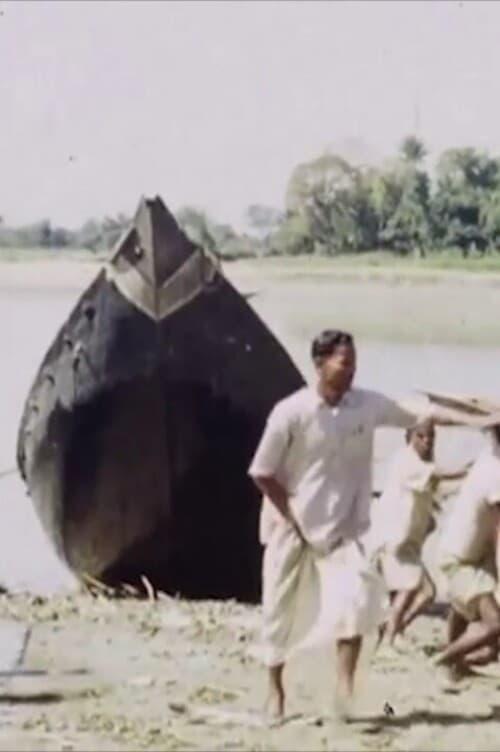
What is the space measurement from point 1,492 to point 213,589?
1027 millimetres

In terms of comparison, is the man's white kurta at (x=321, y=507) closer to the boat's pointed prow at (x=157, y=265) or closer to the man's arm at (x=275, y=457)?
the man's arm at (x=275, y=457)

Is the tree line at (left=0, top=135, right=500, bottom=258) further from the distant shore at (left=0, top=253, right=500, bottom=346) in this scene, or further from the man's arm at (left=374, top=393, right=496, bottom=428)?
the man's arm at (left=374, top=393, right=496, bottom=428)

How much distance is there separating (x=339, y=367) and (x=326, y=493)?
412 millimetres

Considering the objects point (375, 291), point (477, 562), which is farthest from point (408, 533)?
point (375, 291)

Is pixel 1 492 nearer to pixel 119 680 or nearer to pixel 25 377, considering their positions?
pixel 25 377

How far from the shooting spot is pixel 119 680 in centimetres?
761

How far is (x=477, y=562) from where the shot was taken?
23.8 ft

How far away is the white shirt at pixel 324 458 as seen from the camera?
22.2ft

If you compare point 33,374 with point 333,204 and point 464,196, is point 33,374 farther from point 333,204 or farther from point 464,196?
point 464,196

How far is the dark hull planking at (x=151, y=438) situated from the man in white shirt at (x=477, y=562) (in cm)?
194

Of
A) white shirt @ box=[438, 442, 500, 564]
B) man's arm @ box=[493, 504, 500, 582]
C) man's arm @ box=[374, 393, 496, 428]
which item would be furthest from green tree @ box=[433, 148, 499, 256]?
man's arm @ box=[493, 504, 500, 582]

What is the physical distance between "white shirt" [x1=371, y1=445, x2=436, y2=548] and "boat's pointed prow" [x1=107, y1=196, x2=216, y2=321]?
1.33m

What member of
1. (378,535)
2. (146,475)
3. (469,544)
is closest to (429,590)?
(378,535)

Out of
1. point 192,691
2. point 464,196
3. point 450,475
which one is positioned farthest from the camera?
point 464,196
